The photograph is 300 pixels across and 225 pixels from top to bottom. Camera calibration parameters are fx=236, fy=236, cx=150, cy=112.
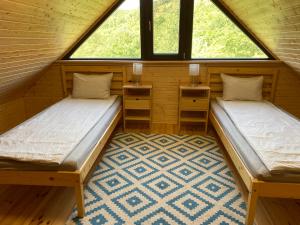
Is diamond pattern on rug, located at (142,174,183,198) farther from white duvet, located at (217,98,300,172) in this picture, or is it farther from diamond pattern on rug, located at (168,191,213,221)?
white duvet, located at (217,98,300,172)

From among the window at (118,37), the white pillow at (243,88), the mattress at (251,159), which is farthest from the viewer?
the window at (118,37)

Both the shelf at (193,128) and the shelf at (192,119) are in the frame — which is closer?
Result: the shelf at (192,119)

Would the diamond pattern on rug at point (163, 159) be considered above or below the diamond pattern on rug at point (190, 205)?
above

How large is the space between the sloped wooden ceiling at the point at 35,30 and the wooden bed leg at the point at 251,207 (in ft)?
6.81

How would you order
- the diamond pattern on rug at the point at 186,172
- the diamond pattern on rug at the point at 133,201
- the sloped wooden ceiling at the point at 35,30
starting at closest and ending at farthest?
the sloped wooden ceiling at the point at 35,30 → the diamond pattern on rug at the point at 133,201 → the diamond pattern on rug at the point at 186,172

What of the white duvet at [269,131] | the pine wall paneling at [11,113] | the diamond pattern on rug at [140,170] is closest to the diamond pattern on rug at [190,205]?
the diamond pattern on rug at [140,170]

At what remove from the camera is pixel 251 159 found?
171cm

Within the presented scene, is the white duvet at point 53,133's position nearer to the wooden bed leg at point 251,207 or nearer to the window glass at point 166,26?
the window glass at point 166,26

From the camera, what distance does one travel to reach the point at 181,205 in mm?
1924

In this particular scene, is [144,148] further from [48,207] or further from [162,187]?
[48,207]

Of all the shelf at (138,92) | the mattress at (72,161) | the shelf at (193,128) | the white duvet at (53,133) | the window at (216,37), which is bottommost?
the shelf at (193,128)

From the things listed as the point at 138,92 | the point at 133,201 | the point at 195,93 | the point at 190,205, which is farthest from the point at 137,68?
the point at 190,205

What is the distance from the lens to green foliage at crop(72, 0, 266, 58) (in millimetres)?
3230

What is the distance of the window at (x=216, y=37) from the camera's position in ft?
10.6
